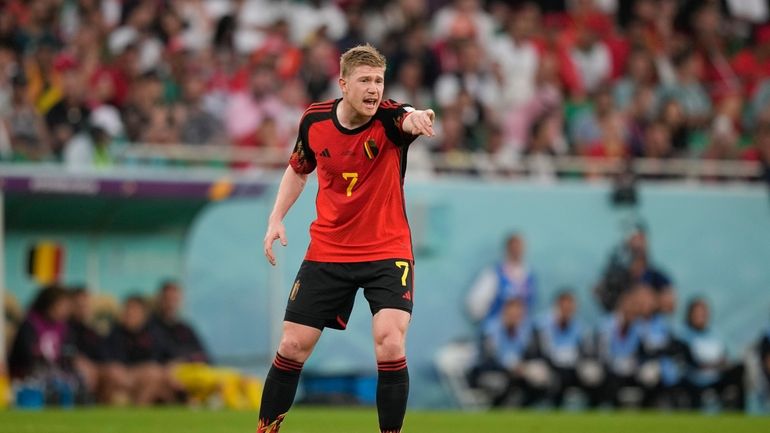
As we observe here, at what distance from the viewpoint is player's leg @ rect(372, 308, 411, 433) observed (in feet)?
27.6

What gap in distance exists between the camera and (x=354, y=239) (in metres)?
8.72

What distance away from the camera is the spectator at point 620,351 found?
19.0m

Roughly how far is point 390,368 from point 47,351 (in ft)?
30.2

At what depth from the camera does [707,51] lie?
24.0 metres

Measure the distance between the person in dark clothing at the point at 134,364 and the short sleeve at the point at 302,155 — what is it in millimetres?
8904

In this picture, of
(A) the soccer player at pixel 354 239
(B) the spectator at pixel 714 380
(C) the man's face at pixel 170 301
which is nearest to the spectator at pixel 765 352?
(B) the spectator at pixel 714 380

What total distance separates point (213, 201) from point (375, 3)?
4.19 meters

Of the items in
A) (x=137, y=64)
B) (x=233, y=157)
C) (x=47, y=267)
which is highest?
(x=137, y=64)

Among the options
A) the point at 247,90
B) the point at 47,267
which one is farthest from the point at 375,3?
the point at 47,267

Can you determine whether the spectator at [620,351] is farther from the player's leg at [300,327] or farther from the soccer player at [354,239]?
the player's leg at [300,327]

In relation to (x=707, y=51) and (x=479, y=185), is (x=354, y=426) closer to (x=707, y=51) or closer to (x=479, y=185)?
(x=479, y=185)

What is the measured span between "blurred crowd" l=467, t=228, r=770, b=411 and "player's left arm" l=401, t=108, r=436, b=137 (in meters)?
10.6

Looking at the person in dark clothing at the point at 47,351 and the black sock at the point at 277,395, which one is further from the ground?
the black sock at the point at 277,395

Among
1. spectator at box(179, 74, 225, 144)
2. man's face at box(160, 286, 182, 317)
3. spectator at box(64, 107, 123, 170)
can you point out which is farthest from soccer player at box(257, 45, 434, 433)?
spectator at box(179, 74, 225, 144)
